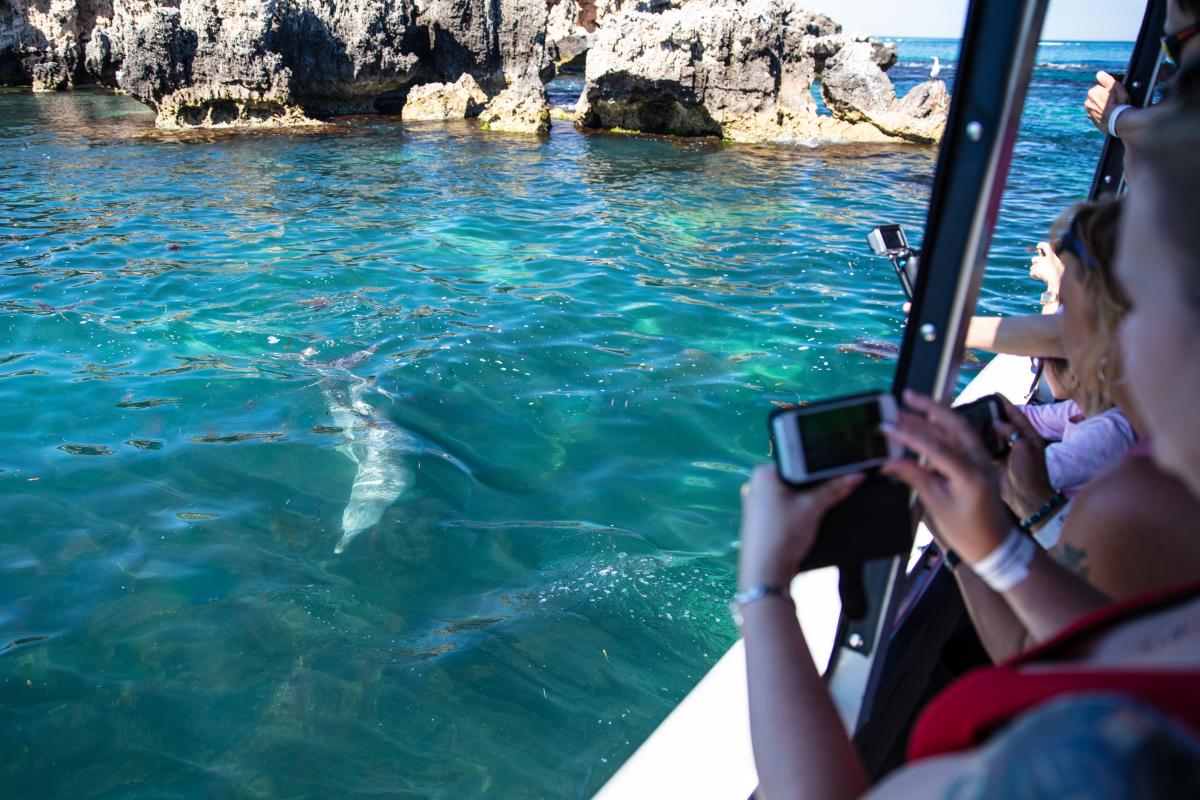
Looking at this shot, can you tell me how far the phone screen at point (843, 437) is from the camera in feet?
3.58

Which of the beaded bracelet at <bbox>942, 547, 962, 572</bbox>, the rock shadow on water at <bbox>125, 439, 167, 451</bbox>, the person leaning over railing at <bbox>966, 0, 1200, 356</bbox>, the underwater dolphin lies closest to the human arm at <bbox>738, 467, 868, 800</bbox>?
the beaded bracelet at <bbox>942, 547, 962, 572</bbox>

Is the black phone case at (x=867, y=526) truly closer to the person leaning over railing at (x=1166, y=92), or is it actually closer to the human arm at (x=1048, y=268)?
the person leaning over railing at (x=1166, y=92)

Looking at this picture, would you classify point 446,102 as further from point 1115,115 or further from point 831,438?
point 831,438

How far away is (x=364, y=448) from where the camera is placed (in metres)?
4.71

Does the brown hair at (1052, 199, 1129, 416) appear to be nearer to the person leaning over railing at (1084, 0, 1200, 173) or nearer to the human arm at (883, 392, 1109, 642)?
the person leaning over railing at (1084, 0, 1200, 173)

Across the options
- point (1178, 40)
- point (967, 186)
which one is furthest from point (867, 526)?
point (1178, 40)

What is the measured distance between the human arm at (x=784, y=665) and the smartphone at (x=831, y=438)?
0.03 m

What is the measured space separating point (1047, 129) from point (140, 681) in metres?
24.0

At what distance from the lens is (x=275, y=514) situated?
4.15 meters

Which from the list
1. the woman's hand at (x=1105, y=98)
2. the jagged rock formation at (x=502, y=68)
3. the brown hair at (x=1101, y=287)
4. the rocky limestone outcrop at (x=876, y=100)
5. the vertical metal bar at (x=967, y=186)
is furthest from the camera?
the jagged rock formation at (x=502, y=68)

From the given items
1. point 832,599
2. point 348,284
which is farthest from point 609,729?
point 348,284

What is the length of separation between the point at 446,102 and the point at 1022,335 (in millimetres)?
20987

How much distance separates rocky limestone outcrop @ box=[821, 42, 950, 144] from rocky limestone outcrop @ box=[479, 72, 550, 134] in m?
6.35

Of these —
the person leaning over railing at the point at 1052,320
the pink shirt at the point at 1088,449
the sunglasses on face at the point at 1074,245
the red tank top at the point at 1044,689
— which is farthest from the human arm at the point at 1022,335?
the red tank top at the point at 1044,689
